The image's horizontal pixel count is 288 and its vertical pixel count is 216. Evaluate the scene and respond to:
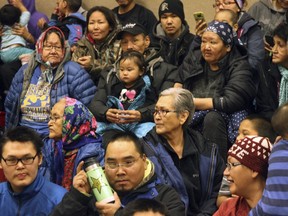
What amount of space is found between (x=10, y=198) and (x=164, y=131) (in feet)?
3.27

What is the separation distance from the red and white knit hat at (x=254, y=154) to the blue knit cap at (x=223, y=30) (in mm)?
1700

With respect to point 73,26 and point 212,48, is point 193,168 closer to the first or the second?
point 212,48

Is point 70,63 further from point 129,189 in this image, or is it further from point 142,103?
point 129,189

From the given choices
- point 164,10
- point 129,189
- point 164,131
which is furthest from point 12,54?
point 129,189

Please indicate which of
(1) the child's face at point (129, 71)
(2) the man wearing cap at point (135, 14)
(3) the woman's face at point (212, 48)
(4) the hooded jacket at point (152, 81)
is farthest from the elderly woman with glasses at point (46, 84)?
(2) the man wearing cap at point (135, 14)

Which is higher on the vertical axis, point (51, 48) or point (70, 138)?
point (51, 48)

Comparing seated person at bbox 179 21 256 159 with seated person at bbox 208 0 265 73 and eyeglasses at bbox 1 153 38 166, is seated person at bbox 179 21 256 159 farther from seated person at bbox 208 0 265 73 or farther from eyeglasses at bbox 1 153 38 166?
eyeglasses at bbox 1 153 38 166

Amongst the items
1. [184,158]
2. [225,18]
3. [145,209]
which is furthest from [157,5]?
[145,209]

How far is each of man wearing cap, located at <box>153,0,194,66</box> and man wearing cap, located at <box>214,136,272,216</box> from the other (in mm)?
2265

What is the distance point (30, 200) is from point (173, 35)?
235 cm

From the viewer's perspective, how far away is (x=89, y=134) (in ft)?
14.0

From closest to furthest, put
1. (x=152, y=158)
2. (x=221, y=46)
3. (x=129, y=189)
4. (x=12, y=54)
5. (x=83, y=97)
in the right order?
(x=129, y=189) → (x=152, y=158) → (x=221, y=46) → (x=83, y=97) → (x=12, y=54)

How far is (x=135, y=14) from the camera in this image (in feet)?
20.6

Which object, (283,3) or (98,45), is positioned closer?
(283,3)
